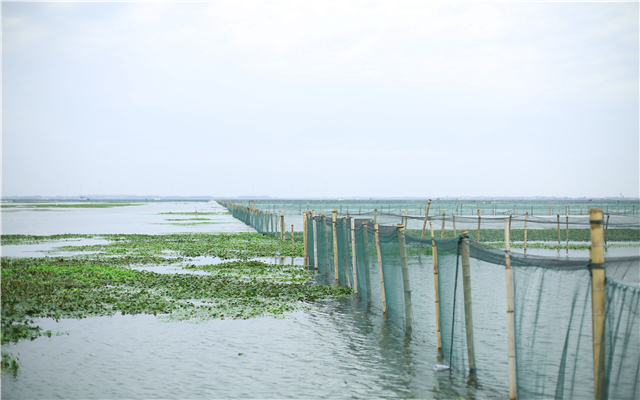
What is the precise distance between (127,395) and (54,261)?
1667 cm

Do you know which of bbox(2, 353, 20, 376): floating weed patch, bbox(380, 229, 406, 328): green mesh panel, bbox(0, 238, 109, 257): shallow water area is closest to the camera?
bbox(2, 353, 20, 376): floating weed patch

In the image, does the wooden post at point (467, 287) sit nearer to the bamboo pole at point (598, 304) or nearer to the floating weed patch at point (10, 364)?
the bamboo pole at point (598, 304)

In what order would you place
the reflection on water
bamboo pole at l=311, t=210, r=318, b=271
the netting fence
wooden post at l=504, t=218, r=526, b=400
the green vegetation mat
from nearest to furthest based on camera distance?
the netting fence < wooden post at l=504, t=218, r=526, b=400 < the reflection on water < the green vegetation mat < bamboo pole at l=311, t=210, r=318, b=271

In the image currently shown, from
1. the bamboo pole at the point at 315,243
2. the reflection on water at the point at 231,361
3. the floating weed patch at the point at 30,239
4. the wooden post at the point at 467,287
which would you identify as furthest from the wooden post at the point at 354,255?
the floating weed patch at the point at 30,239

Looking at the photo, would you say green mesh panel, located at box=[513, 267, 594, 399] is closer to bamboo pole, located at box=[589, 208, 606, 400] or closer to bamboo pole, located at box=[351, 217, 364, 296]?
bamboo pole, located at box=[589, 208, 606, 400]

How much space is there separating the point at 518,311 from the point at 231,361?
4953 millimetres

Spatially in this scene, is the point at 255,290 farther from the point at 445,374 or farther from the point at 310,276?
the point at 445,374

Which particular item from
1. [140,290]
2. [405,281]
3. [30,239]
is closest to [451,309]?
[405,281]

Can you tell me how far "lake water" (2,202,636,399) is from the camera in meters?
8.41

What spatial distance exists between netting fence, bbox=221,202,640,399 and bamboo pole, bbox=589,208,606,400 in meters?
0.01

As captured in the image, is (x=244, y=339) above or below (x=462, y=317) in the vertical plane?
below

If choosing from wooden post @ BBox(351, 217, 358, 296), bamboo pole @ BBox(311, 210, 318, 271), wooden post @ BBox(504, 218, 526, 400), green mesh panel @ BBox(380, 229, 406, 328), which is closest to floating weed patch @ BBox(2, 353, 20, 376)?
green mesh panel @ BBox(380, 229, 406, 328)

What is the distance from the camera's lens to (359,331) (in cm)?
1198

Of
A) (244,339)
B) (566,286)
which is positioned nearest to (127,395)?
(244,339)
